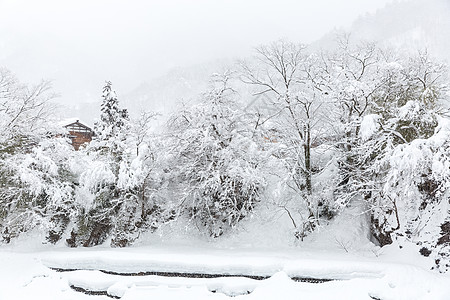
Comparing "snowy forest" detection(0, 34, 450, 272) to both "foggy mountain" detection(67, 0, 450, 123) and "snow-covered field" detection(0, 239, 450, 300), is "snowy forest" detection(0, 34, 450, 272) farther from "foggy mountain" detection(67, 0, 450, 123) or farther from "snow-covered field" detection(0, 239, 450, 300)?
"foggy mountain" detection(67, 0, 450, 123)

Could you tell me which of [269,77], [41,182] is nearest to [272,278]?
[269,77]

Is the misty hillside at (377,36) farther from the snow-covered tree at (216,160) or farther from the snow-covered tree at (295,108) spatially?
the snow-covered tree at (216,160)

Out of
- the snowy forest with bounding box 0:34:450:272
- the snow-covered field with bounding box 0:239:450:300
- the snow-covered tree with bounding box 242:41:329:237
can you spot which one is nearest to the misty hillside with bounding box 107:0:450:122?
the snowy forest with bounding box 0:34:450:272

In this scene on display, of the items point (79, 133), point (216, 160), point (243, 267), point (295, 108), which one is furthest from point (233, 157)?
point (79, 133)

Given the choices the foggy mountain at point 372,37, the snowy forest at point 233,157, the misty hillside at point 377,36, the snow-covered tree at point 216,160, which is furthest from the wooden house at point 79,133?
the foggy mountain at point 372,37

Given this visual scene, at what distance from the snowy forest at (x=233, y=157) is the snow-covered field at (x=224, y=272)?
6.10ft

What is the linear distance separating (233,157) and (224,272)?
5.62 m

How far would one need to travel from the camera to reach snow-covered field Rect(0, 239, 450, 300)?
11.2 metres

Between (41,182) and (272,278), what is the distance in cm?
1192

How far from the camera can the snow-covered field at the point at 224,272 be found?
11.2m

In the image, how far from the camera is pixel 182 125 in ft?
57.4

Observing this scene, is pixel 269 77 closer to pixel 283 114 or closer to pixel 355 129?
A: pixel 283 114

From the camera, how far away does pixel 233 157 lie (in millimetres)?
16375

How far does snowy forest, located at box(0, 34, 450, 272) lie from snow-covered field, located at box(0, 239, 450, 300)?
1.86 metres
